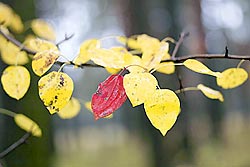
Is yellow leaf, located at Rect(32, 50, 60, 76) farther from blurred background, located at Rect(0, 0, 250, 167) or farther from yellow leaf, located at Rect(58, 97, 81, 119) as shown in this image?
blurred background, located at Rect(0, 0, 250, 167)

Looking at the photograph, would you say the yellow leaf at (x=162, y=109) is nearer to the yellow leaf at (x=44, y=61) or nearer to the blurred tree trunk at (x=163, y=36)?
the yellow leaf at (x=44, y=61)

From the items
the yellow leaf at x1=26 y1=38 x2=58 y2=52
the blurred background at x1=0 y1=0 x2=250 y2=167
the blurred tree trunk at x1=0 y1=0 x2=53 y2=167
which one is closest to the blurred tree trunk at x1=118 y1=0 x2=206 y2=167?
the blurred background at x1=0 y1=0 x2=250 y2=167

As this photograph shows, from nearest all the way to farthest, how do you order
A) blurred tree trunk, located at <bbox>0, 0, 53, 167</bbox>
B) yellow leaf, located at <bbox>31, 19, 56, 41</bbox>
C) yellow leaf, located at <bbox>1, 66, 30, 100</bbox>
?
yellow leaf, located at <bbox>1, 66, 30, 100</bbox>
yellow leaf, located at <bbox>31, 19, 56, 41</bbox>
blurred tree trunk, located at <bbox>0, 0, 53, 167</bbox>

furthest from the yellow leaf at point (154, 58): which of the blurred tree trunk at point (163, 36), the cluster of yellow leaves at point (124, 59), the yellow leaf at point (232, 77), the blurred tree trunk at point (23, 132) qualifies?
the blurred tree trunk at point (163, 36)

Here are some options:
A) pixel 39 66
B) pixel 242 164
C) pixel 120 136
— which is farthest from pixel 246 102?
pixel 39 66

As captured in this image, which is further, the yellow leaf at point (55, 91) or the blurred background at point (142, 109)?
the blurred background at point (142, 109)

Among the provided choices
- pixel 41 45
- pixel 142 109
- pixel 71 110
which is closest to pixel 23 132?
pixel 71 110
